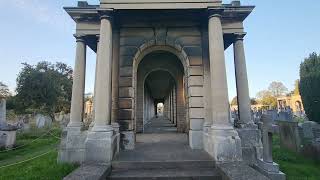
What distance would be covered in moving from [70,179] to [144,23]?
22.0 ft

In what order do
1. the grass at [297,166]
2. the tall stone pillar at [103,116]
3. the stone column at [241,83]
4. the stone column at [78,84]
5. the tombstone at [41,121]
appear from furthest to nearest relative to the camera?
the tombstone at [41,121]
the stone column at [241,83]
the stone column at [78,84]
the grass at [297,166]
the tall stone pillar at [103,116]

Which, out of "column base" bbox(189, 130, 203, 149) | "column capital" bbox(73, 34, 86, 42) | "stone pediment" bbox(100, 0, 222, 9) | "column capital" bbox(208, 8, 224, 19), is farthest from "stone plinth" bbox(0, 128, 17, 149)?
"column capital" bbox(208, 8, 224, 19)

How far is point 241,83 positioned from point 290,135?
19.9ft

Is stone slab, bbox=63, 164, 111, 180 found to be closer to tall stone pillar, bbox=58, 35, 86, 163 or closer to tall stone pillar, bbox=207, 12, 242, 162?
tall stone pillar, bbox=58, 35, 86, 163

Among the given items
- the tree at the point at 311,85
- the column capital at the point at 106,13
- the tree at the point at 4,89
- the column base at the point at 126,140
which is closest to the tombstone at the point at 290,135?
the tree at the point at 311,85

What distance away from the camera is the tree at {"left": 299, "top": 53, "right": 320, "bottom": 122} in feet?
61.2

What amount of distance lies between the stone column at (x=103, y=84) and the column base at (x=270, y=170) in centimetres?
547

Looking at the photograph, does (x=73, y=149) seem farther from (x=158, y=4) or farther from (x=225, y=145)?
(x=158, y=4)

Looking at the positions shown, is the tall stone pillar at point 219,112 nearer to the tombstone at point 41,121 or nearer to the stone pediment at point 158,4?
the stone pediment at point 158,4

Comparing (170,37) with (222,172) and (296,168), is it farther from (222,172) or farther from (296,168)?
(296,168)

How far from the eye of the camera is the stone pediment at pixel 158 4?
25.6 ft

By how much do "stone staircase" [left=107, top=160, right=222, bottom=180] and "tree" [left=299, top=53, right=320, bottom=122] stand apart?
16866 mm

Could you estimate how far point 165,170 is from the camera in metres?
6.29

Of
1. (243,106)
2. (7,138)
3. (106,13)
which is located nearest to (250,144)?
(243,106)
